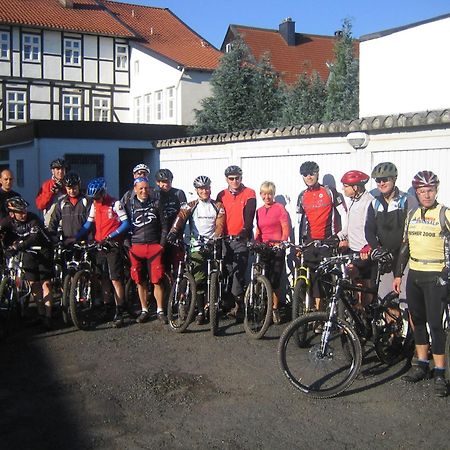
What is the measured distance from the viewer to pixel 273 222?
7770 mm

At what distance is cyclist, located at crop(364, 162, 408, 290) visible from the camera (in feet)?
20.1

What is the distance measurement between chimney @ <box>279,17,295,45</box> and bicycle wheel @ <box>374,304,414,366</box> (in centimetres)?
4021

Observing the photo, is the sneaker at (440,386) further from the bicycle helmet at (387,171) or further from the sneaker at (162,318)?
the sneaker at (162,318)

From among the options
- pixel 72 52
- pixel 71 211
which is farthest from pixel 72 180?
pixel 72 52

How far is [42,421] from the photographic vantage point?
4.80 m

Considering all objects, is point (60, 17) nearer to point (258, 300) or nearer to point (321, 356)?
point (258, 300)

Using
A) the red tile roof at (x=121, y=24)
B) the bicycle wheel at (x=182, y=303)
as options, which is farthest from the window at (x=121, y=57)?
the bicycle wheel at (x=182, y=303)

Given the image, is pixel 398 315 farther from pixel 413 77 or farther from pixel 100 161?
pixel 100 161

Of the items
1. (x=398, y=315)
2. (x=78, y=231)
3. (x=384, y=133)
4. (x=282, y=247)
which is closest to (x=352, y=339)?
(x=398, y=315)

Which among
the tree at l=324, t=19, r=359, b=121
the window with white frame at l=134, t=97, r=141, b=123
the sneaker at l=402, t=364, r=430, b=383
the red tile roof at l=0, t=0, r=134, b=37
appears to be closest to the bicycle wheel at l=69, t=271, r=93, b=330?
the sneaker at l=402, t=364, r=430, b=383

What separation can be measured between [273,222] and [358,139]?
4.73 ft

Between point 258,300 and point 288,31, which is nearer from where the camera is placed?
point 258,300

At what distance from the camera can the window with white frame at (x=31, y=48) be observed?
1304 inches

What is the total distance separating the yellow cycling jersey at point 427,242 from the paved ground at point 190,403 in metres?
1.09
